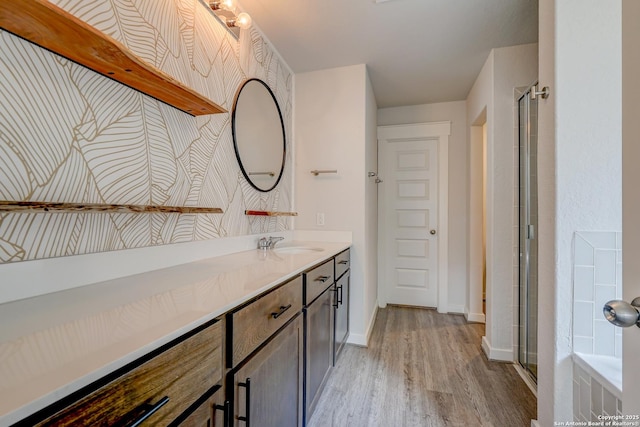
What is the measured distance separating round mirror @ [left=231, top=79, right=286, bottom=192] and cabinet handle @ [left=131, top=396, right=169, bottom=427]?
54.8 inches

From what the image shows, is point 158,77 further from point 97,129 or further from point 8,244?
point 8,244

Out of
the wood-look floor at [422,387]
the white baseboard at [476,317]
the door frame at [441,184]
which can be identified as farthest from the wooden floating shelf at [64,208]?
the white baseboard at [476,317]

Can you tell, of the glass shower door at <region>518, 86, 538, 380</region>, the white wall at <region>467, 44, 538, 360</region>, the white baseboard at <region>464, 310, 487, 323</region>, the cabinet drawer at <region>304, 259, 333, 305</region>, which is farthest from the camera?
the white baseboard at <region>464, 310, 487, 323</region>

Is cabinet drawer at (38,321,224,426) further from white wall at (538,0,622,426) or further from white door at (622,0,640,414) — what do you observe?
white wall at (538,0,622,426)

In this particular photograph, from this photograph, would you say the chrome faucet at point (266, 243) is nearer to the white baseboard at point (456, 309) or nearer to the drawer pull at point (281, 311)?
the drawer pull at point (281, 311)

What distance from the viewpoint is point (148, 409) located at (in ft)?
1.73

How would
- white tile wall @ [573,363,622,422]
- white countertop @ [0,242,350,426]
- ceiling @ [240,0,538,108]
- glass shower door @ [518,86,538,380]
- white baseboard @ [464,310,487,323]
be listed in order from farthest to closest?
white baseboard @ [464,310,487,323], glass shower door @ [518,86,538,380], ceiling @ [240,0,538,108], white tile wall @ [573,363,622,422], white countertop @ [0,242,350,426]

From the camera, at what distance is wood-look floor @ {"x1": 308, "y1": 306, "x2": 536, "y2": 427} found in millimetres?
1540

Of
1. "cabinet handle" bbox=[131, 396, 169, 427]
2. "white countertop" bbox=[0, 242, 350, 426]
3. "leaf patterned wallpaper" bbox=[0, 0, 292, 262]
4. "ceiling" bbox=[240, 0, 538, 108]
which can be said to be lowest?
"cabinet handle" bbox=[131, 396, 169, 427]

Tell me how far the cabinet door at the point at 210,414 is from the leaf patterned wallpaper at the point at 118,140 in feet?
2.07

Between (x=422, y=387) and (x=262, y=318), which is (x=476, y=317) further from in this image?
(x=262, y=318)

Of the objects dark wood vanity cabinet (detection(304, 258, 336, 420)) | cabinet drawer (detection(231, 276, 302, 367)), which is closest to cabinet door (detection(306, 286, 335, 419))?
dark wood vanity cabinet (detection(304, 258, 336, 420))

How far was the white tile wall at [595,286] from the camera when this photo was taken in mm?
1202

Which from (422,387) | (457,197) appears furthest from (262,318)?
(457,197)
